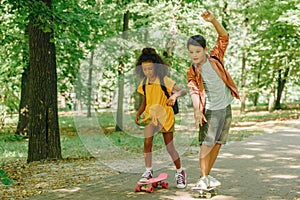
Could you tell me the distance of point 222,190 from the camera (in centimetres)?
564

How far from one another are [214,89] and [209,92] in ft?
0.23

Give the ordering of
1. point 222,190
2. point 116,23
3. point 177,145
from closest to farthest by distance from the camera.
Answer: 1. point 222,190
2. point 177,145
3. point 116,23

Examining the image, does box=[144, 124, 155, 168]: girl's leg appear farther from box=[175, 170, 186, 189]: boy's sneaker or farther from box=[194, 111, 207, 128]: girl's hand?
box=[194, 111, 207, 128]: girl's hand

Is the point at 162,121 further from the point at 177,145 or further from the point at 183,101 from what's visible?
the point at 183,101

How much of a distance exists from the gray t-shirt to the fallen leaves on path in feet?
7.57

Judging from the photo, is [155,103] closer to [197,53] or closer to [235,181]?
[197,53]

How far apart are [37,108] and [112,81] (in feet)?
5.16

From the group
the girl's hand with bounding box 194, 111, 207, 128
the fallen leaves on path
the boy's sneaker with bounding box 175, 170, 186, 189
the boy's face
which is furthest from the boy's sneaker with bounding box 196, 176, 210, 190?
the fallen leaves on path

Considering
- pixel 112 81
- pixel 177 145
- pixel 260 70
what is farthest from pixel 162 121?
pixel 260 70

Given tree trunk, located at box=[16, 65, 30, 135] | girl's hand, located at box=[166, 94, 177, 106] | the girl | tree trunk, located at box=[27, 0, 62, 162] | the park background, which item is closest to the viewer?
girl's hand, located at box=[166, 94, 177, 106]

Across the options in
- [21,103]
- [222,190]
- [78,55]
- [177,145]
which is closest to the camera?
[222,190]

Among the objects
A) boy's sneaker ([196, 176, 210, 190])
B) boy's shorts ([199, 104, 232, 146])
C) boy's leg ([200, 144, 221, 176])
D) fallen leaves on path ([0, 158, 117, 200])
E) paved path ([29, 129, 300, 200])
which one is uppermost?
boy's shorts ([199, 104, 232, 146])

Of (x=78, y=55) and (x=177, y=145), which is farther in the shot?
(x=78, y=55)

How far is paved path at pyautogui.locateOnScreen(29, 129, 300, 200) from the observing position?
5363mm
